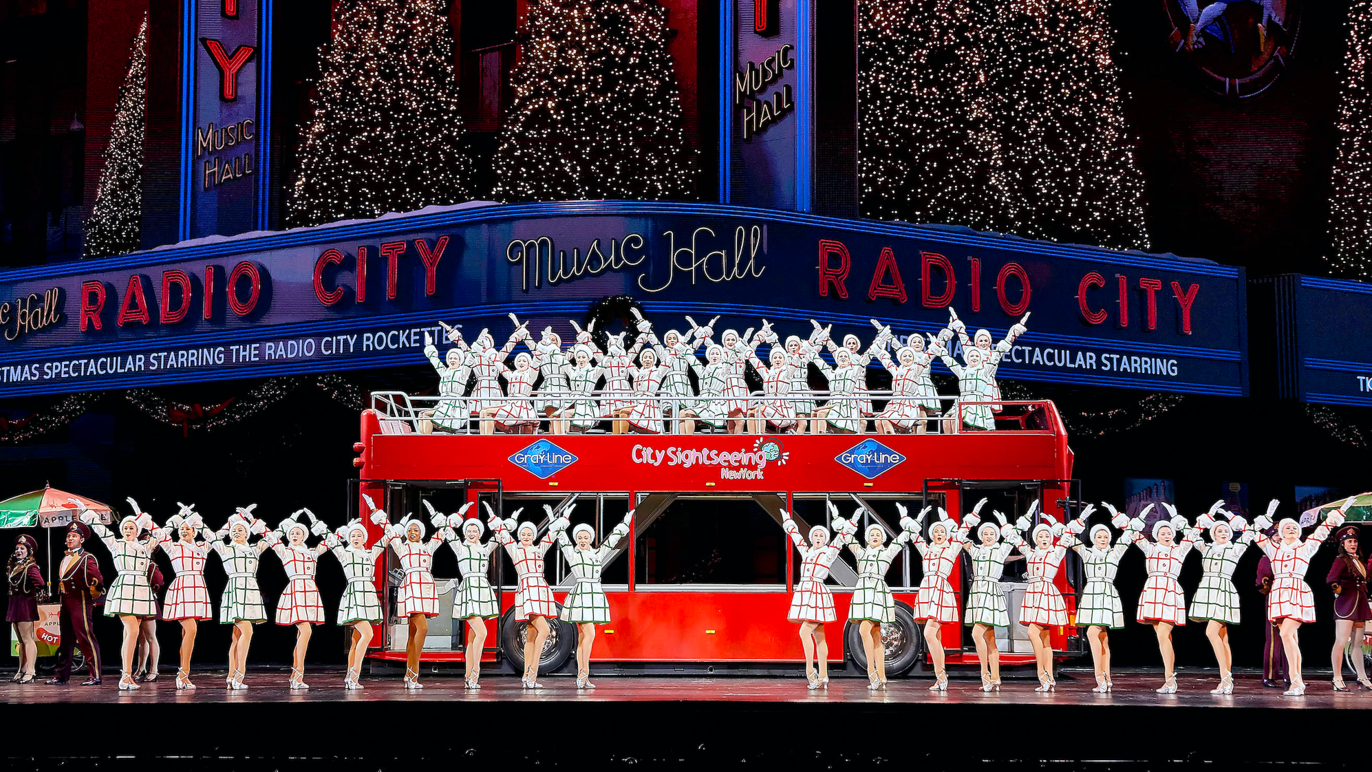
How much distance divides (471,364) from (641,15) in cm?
940

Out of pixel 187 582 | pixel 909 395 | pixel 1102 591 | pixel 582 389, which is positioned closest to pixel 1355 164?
pixel 909 395

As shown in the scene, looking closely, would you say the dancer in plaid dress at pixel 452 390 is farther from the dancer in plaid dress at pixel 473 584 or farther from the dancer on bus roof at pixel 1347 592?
the dancer on bus roof at pixel 1347 592

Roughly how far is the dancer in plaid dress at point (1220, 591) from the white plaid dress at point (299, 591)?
870cm

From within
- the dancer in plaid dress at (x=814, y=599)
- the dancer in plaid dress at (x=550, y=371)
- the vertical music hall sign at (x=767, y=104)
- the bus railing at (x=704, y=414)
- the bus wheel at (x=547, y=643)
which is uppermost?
the vertical music hall sign at (x=767, y=104)

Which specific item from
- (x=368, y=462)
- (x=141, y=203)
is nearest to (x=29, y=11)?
(x=141, y=203)

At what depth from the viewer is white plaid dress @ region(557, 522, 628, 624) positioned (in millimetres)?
14828

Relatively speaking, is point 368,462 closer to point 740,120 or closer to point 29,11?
A: point 740,120

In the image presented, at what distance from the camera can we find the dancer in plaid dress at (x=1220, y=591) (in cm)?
1454

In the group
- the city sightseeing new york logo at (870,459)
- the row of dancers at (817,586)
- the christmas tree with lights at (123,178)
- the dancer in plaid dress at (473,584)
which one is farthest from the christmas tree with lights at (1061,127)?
the christmas tree with lights at (123,178)

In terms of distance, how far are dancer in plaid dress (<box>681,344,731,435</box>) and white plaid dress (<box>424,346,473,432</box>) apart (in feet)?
8.36

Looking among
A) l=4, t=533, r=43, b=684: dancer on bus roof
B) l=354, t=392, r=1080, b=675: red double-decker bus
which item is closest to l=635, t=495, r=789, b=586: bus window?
l=354, t=392, r=1080, b=675: red double-decker bus

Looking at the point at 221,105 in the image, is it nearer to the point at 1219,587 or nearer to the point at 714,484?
the point at 714,484

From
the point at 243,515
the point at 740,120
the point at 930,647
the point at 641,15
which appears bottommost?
the point at 930,647

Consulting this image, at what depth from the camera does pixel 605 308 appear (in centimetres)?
2003
